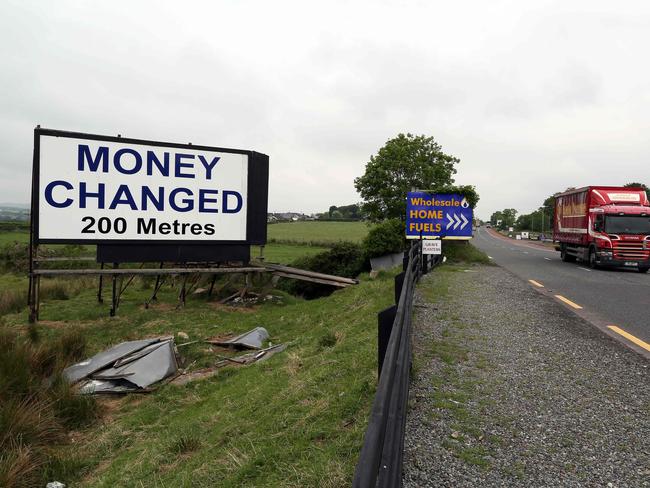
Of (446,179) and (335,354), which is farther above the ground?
(446,179)

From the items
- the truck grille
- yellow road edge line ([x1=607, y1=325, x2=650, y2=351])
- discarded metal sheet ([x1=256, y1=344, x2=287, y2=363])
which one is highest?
the truck grille

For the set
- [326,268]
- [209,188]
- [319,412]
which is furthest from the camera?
[326,268]

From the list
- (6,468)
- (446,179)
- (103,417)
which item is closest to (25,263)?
(103,417)

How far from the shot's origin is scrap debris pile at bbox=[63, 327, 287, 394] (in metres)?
7.28

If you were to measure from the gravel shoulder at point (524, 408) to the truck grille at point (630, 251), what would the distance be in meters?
12.8

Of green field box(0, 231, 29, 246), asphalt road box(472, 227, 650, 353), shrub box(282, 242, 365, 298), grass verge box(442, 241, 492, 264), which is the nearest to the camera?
asphalt road box(472, 227, 650, 353)

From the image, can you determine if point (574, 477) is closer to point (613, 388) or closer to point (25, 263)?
point (613, 388)

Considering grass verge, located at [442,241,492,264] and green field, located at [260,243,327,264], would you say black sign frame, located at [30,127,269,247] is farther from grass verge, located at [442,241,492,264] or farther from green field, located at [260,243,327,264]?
green field, located at [260,243,327,264]

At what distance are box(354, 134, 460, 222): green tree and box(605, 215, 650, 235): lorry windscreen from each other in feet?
85.2

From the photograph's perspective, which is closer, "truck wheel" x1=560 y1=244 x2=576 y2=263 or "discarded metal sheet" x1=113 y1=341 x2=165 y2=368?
"discarded metal sheet" x1=113 y1=341 x2=165 y2=368

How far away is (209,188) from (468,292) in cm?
798

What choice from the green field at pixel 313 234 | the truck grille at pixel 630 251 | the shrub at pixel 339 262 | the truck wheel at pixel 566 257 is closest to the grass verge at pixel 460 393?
the truck grille at pixel 630 251

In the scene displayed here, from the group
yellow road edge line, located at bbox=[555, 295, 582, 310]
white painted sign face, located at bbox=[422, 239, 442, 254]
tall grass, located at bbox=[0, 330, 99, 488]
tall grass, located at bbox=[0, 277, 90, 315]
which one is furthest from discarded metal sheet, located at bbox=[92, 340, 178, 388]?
tall grass, located at bbox=[0, 277, 90, 315]

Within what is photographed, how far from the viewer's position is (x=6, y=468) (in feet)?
14.0
